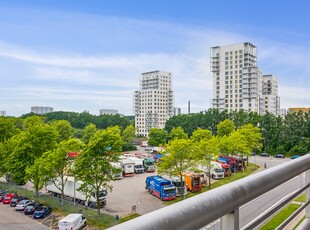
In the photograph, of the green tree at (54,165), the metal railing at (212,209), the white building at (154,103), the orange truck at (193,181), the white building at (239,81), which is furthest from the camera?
the white building at (154,103)

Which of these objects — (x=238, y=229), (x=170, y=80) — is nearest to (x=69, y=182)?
(x=238, y=229)

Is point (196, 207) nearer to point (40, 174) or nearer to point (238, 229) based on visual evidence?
point (238, 229)

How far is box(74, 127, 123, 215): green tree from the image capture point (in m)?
17.1

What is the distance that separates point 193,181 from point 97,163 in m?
7.01

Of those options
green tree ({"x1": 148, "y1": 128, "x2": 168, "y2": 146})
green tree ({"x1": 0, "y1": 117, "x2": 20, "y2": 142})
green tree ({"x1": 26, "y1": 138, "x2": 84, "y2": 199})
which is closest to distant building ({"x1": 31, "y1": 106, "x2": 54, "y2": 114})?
green tree ({"x1": 148, "y1": 128, "x2": 168, "y2": 146})

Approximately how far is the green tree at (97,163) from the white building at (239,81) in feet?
147

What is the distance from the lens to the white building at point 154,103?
76.0 m

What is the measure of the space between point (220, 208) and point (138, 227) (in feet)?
1.25

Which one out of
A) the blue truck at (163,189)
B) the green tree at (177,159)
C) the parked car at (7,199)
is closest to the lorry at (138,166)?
the blue truck at (163,189)

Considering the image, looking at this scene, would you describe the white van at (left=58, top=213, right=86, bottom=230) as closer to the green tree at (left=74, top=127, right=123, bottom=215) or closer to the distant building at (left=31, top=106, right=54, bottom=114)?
the green tree at (left=74, top=127, right=123, bottom=215)

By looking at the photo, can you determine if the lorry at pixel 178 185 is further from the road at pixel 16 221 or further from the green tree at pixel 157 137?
the green tree at pixel 157 137

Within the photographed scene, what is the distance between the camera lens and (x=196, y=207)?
874 millimetres

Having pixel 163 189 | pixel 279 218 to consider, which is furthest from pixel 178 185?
pixel 279 218

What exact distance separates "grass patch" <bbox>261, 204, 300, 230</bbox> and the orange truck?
19422mm
